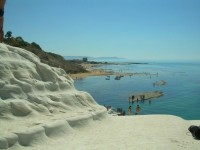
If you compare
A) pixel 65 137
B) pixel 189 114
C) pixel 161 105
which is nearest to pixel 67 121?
pixel 65 137

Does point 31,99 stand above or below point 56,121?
above

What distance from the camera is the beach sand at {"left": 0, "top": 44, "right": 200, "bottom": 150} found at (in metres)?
17.5

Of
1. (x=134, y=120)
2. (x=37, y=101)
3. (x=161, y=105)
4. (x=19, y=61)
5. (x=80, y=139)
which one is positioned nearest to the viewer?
(x=80, y=139)

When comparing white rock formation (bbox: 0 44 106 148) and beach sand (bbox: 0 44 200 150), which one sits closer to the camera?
white rock formation (bbox: 0 44 106 148)

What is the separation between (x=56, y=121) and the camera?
19.3 meters

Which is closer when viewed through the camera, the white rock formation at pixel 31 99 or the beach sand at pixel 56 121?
the white rock formation at pixel 31 99

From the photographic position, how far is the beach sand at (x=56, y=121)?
57.5ft

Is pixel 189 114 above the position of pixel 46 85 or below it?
below

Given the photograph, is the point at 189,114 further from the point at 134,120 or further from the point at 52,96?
the point at 52,96

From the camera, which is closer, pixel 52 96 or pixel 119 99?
pixel 52 96

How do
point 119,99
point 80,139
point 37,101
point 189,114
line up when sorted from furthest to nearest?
1. point 119,99
2. point 189,114
3. point 37,101
4. point 80,139

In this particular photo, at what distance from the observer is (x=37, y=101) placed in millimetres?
20531

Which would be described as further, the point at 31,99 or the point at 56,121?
the point at 31,99

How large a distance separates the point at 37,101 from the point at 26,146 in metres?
4.29
